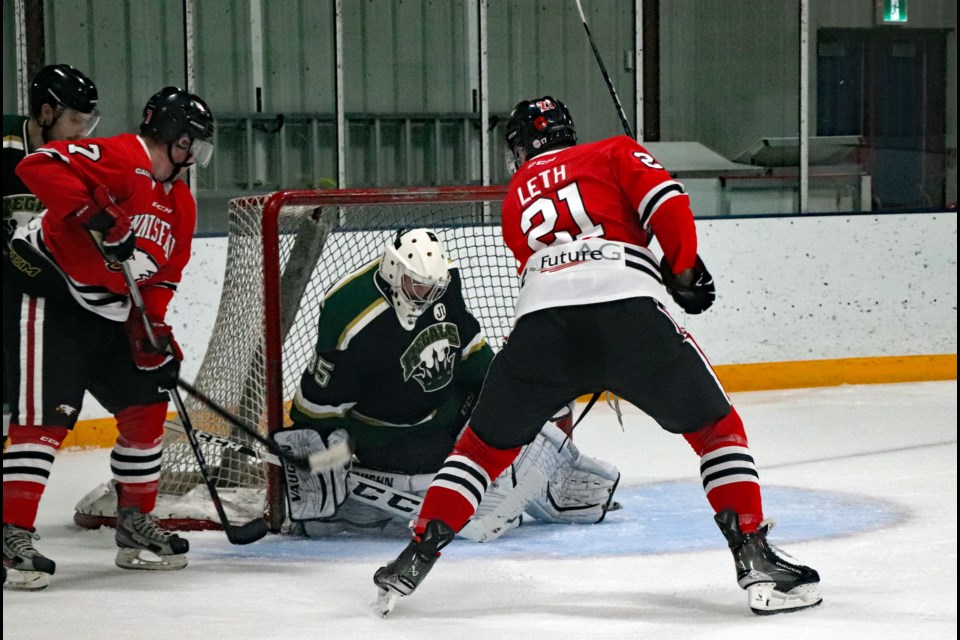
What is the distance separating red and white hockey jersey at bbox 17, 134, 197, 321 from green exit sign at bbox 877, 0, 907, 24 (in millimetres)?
4774

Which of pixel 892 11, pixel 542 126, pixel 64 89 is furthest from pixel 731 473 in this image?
pixel 892 11

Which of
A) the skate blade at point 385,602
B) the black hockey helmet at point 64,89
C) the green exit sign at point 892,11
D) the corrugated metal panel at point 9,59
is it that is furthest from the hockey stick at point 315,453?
the green exit sign at point 892,11

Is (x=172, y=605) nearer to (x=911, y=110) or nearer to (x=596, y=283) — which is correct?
(x=596, y=283)

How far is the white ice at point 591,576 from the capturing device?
96.1 inches

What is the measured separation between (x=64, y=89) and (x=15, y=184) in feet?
0.90

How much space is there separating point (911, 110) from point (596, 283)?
4.65 meters

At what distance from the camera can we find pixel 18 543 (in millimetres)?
2773

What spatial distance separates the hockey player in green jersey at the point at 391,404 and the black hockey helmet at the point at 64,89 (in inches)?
27.0

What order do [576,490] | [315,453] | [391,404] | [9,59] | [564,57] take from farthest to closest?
[564,57], [9,59], [576,490], [391,404], [315,453]

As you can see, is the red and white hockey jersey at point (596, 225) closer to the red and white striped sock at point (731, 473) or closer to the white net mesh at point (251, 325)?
the red and white striped sock at point (731, 473)

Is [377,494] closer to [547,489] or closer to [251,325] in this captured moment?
[547,489]

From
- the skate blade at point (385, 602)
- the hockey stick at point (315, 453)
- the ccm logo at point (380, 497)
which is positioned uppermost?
the hockey stick at point (315, 453)

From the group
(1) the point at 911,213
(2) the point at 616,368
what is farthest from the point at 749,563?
(1) the point at 911,213

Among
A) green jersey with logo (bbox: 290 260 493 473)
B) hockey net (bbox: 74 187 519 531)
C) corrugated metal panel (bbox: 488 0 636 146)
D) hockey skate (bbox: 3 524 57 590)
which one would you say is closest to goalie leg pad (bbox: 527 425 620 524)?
green jersey with logo (bbox: 290 260 493 473)
